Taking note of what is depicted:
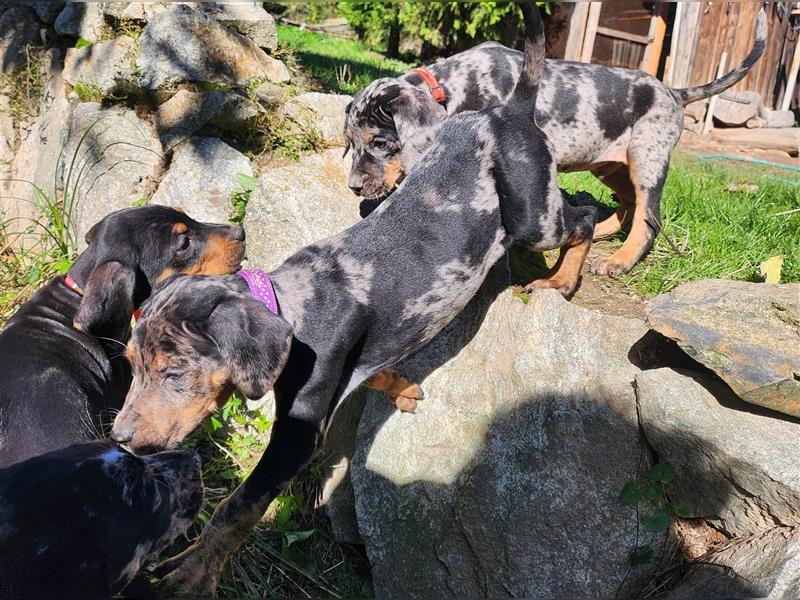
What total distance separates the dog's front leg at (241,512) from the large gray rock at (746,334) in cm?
207

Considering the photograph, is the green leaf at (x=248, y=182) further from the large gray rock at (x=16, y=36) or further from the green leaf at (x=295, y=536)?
the large gray rock at (x=16, y=36)

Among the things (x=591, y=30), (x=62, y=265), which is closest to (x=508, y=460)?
(x=62, y=265)

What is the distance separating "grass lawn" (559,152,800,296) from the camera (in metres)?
5.56

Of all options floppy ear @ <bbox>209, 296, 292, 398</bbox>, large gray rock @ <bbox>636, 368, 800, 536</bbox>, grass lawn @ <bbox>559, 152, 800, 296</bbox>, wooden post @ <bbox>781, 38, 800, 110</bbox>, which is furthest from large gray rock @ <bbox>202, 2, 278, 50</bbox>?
wooden post @ <bbox>781, 38, 800, 110</bbox>

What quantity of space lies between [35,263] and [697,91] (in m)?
6.07

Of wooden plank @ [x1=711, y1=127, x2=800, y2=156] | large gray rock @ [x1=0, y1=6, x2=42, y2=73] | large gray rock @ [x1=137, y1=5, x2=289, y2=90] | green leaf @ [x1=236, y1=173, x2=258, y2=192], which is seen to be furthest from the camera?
wooden plank @ [x1=711, y1=127, x2=800, y2=156]

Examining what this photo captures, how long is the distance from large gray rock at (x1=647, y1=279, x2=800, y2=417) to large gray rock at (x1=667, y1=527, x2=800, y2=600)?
2.16 feet

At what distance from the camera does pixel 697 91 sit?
624cm

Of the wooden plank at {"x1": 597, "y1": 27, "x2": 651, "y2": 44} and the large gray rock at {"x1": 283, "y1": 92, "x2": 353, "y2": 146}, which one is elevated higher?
the large gray rock at {"x1": 283, "y1": 92, "x2": 353, "y2": 146}

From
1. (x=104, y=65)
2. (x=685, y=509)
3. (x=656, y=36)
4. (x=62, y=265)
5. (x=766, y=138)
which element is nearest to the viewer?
(x=685, y=509)

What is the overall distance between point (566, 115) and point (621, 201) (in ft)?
3.57

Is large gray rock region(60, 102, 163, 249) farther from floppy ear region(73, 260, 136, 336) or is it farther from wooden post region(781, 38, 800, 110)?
wooden post region(781, 38, 800, 110)

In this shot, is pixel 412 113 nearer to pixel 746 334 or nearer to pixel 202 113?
pixel 202 113

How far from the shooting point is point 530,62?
473 cm
